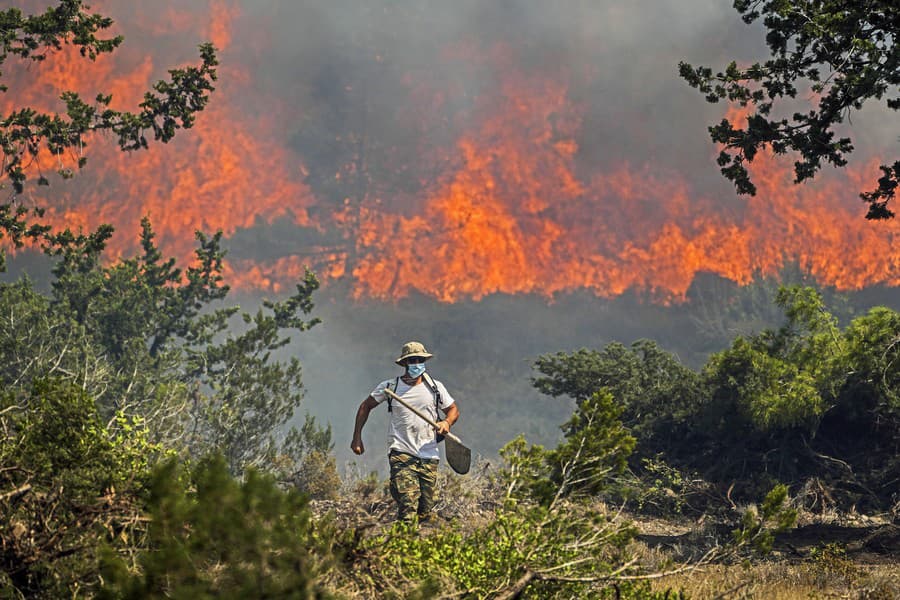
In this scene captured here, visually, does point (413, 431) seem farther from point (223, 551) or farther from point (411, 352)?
point (223, 551)

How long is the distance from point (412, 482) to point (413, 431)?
0.61 meters

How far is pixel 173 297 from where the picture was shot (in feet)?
97.2

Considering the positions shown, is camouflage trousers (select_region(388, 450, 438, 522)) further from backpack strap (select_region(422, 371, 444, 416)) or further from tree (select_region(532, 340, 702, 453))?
tree (select_region(532, 340, 702, 453))

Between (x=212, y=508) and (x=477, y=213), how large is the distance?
225 ft

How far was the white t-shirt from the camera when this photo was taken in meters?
9.12

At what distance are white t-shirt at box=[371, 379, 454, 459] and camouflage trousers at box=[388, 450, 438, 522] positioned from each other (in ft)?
0.32

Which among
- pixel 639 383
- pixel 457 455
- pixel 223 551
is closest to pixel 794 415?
pixel 639 383

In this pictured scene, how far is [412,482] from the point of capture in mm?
9062

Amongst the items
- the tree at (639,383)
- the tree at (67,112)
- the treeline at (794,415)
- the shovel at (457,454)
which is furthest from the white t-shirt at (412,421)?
the tree at (67,112)

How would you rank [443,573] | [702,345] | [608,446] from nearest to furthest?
[443,573]
[608,446]
[702,345]

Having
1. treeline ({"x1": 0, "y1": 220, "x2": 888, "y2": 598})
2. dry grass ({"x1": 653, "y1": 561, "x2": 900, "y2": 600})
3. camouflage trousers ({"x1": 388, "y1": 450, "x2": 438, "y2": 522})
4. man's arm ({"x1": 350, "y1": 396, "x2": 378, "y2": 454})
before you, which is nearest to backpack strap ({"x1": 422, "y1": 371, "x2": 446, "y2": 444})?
camouflage trousers ({"x1": 388, "y1": 450, "x2": 438, "y2": 522})

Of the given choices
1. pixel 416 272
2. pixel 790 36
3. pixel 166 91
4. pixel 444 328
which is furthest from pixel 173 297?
pixel 444 328

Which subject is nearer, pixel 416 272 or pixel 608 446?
pixel 608 446

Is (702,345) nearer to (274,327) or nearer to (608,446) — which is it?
(274,327)
